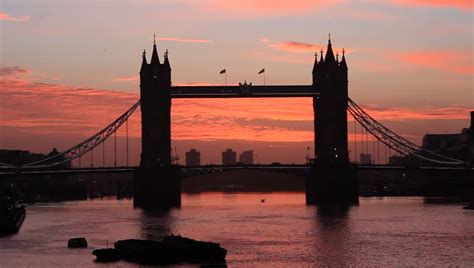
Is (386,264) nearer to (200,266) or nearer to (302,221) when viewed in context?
(200,266)

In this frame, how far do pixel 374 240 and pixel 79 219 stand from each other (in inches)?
1906

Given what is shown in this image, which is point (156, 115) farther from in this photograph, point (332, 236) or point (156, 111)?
point (332, 236)

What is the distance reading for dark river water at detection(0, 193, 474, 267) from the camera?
7775cm

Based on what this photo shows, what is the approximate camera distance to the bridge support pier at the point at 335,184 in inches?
6319

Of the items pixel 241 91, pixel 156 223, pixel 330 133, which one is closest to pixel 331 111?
pixel 330 133

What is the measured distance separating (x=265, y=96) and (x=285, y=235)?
60284 mm

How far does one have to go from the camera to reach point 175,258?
74000 mm

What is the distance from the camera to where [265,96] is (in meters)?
159

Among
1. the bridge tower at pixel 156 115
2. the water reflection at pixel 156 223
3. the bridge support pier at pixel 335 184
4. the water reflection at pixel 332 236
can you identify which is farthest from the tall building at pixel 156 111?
the water reflection at pixel 332 236

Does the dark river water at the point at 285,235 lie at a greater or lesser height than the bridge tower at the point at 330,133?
lesser

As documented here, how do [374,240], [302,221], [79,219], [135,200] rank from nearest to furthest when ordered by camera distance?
1. [374,240]
2. [302,221]
3. [79,219]
4. [135,200]

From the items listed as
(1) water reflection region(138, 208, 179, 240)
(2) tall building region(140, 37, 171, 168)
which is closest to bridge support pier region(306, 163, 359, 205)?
(2) tall building region(140, 37, 171, 168)

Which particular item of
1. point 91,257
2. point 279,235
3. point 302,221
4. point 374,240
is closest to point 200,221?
point 302,221

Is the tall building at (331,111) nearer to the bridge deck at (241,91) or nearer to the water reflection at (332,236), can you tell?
the bridge deck at (241,91)
